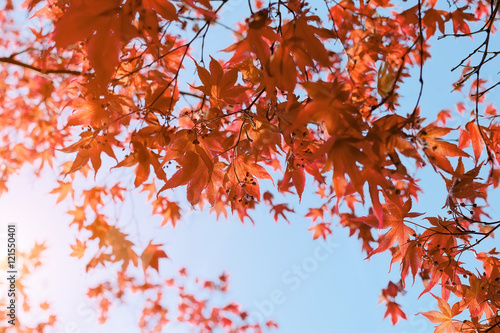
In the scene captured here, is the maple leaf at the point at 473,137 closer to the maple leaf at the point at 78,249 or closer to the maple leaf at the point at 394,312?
the maple leaf at the point at 394,312

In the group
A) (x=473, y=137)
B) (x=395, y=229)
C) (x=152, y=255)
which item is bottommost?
(x=395, y=229)

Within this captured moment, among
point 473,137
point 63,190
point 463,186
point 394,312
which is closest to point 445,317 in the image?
→ point 463,186

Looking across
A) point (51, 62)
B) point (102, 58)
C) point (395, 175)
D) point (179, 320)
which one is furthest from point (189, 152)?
point (179, 320)

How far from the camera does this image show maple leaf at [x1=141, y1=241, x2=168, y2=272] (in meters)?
2.07

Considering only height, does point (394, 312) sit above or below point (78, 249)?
below

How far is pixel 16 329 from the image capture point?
15.3ft

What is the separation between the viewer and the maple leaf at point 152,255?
6.79 ft

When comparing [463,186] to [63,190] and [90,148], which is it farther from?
[63,190]

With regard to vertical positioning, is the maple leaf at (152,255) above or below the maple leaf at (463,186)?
above

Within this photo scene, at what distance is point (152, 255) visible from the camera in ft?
6.92

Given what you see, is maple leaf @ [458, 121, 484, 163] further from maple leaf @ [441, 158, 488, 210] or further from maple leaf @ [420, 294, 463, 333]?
maple leaf @ [420, 294, 463, 333]

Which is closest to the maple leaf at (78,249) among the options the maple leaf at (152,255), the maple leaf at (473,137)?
the maple leaf at (152,255)

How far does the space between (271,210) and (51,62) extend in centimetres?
252

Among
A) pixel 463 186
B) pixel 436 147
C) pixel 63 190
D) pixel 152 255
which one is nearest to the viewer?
pixel 436 147
